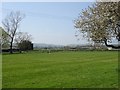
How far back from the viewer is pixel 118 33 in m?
28.3

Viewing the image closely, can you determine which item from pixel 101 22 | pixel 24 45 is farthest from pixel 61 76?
pixel 24 45

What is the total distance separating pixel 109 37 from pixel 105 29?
868 mm

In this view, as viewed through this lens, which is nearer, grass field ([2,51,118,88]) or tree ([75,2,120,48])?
grass field ([2,51,118,88])

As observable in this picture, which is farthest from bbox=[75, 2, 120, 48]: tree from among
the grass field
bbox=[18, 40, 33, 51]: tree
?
bbox=[18, 40, 33, 51]: tree

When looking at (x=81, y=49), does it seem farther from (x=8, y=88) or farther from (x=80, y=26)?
(x=8, y=88)

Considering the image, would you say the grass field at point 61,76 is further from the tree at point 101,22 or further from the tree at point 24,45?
the tree at point 24,45

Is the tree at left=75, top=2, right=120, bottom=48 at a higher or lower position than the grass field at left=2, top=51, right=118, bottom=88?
higher

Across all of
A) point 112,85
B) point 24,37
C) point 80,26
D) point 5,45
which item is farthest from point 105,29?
point 24,37

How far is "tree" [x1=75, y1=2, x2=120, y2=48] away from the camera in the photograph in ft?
90.7

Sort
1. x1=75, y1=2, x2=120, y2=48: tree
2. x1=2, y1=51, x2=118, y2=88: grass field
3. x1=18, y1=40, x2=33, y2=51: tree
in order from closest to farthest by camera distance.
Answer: x1=2, y1=51, x2=118, y2=88: grass field
x1=75, y1=2, x2=120, y2=48: tree
x1=18, y1=40, x2=33, y2=51: tree

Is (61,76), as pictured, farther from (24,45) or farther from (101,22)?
(24,45)

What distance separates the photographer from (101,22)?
1137 inches

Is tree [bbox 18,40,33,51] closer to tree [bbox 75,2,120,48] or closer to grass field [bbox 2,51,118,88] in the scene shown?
grass field [bbox 2,51,118,88]

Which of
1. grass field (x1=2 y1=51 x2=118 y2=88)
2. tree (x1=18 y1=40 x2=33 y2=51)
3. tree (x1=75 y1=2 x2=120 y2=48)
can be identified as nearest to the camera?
grass field (x1=2 y1=51 x2=118 y2=88)
